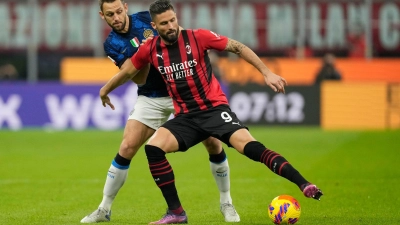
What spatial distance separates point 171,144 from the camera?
7.44m

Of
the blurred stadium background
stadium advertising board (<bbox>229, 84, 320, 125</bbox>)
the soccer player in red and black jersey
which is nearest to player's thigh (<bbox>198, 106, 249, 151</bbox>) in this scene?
the soccer player in red and black jersey

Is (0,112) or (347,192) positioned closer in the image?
Answer: (347,192)

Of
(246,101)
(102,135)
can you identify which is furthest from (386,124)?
(102,135)

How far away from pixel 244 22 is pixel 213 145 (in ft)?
54.5

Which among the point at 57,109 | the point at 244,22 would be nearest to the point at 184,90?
the point at 57,109

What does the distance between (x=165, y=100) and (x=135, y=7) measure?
55.1ft

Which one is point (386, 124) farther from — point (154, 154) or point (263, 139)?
point (154, 154)

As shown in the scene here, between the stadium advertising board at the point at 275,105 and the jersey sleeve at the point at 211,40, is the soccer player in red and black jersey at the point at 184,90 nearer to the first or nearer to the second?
the jersey sleeve at the point at 211,40

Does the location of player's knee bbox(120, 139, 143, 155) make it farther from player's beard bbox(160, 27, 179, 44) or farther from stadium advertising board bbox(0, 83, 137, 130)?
stadium advertising board bbox(0, 83, 137, 130)

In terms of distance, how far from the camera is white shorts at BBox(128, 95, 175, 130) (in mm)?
8242

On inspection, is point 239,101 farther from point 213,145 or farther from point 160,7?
point 160,7

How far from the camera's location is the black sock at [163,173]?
292 inches

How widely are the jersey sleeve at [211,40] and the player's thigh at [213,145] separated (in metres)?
0.97

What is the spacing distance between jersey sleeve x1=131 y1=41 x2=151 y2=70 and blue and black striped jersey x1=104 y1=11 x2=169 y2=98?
336 millimetres
